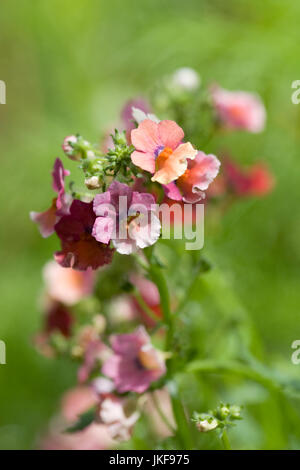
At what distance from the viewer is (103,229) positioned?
0.66 meters

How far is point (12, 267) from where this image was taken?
189 cm

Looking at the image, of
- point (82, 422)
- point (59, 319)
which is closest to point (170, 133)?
point (82, 422)

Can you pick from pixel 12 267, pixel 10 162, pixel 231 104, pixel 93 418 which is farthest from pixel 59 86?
pixel 93 418

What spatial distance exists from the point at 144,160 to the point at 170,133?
46 mm

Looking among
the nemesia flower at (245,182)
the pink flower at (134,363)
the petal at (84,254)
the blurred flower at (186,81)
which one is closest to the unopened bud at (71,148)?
the petal at (84,254)

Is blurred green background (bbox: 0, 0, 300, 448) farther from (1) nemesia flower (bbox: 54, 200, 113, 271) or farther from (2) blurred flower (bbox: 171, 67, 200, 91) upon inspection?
(1) nemesia flower (bbox: 54, 200, 113, 271)

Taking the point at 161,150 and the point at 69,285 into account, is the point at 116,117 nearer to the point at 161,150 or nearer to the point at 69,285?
the point at 69,285

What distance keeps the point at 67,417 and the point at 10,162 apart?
0.99 metres

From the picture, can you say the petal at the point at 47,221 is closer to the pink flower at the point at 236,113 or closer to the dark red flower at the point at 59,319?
the dark red flower at the point at 59,319

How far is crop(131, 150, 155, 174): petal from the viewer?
662 millimetres

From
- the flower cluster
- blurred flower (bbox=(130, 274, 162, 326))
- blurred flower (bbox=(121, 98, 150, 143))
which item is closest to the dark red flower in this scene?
the flower cluster

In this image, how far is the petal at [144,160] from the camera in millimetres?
662

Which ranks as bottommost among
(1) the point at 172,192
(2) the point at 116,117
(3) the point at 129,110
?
(1) the point at 172,192

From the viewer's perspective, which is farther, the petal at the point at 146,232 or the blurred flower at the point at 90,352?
the blurred flower at the point at 90,352
